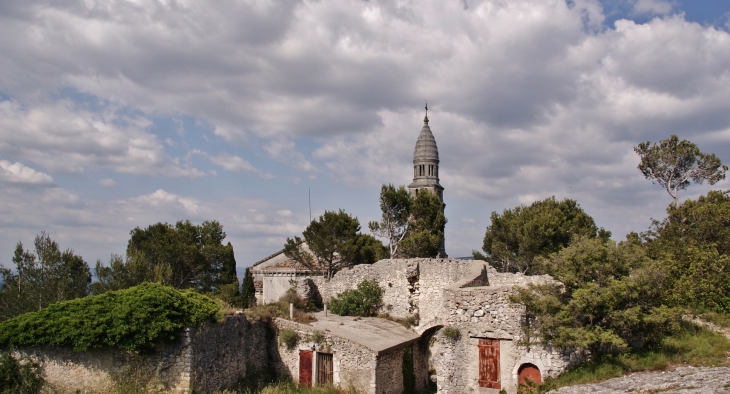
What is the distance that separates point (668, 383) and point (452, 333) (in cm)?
637

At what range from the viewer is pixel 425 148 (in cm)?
5694

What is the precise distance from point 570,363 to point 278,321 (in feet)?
33.6

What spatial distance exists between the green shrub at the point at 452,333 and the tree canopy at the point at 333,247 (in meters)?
19.0

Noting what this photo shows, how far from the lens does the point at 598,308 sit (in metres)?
14.4

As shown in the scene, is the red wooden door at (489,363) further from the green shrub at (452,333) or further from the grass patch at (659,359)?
the grass patch at (659,359)

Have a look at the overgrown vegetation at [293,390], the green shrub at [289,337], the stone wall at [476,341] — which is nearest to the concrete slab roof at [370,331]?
the stone wall at [476,341]

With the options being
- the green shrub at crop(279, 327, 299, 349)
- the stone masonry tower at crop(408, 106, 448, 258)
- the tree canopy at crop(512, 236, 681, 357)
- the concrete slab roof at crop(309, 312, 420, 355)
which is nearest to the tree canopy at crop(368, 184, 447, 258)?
the stone masonry tower at crop(408, 106, 448, 258)

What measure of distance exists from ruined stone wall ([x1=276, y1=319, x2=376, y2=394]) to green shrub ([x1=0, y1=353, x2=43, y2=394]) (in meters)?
7.67

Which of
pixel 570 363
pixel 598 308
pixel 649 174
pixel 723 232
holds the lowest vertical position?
pixel 570 363

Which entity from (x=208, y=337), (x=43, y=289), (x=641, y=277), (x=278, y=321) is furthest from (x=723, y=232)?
(x=43, y=289)

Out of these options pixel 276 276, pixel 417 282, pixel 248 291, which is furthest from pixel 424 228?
pixel 417 282

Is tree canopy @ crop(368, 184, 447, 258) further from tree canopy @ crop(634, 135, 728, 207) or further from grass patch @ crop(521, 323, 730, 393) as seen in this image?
grass patch @ crop(521, 323, 730, 393)

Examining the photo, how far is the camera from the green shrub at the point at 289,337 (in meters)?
19.1

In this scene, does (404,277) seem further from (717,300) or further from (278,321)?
(717,300)
